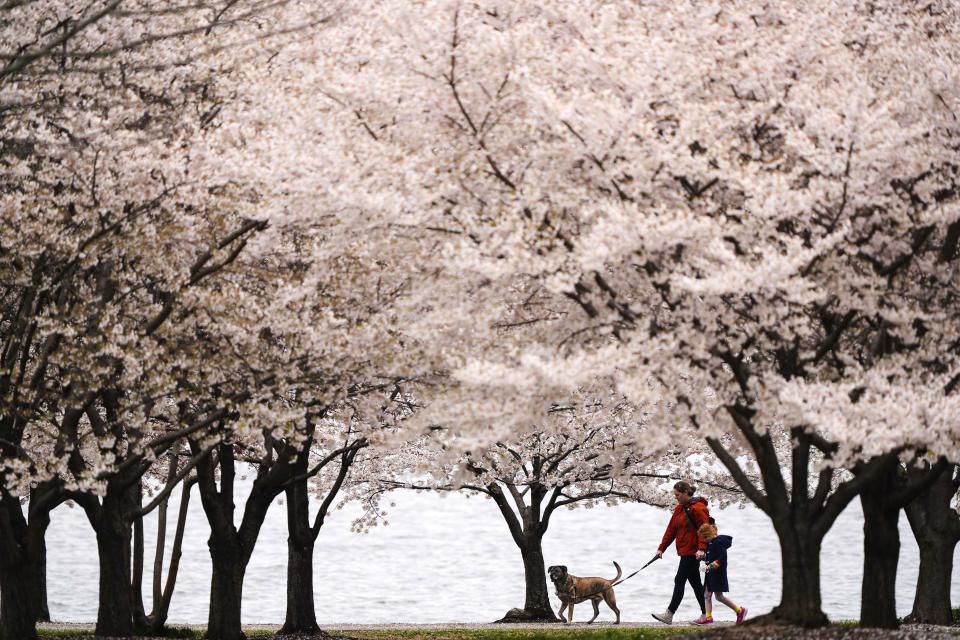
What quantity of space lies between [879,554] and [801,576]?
5.64ft

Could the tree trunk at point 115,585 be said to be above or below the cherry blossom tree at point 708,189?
below

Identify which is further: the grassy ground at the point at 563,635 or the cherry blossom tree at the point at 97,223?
the grassy ground at the point at 563,635

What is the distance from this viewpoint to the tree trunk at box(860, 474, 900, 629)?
1322 centimetres

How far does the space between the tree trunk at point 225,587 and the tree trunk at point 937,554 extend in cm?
1213

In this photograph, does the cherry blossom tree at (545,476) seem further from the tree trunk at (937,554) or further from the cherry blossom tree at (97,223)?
the cherry blossom tree at (97,223)

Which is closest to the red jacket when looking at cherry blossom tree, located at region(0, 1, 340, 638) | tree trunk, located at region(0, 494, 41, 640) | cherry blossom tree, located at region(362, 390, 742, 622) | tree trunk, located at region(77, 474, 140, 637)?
cherry blossom tree, located at region(362, 390, 742, 622)

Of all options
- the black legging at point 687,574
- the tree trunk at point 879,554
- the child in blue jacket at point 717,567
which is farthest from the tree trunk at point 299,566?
the tree trunk at point 879,554

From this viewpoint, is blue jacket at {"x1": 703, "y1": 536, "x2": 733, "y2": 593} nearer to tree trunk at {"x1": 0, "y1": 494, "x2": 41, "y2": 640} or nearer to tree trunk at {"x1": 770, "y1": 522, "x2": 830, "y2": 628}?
tree trunk at {"x1": 770, "y1": 522, "x2": 830, "y2": 628}

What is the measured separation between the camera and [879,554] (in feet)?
43.9

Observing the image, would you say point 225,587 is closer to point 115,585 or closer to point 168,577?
point 115,585

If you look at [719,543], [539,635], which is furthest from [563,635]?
[719,543]

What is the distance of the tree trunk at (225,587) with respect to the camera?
16.4m

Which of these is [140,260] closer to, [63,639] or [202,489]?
[202,489]

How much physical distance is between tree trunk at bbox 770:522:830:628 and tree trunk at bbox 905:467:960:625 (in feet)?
27.2
